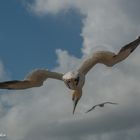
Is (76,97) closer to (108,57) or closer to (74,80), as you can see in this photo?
(74,80)

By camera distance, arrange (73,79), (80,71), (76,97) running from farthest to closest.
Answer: (76,97) < (80,71) < (73,79)

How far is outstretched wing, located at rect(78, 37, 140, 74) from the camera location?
19.2 meters

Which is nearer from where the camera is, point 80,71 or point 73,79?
point 73,79

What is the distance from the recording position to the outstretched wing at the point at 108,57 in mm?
19203

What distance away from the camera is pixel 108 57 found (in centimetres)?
1952

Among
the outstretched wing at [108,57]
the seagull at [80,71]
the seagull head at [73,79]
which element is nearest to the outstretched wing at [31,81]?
the seagull at [80,71]

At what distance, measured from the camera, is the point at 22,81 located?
1948 cm

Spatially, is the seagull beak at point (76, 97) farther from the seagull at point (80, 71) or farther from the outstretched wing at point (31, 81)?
the outstretched wing at point (31, 81)

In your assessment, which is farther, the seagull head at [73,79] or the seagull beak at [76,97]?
the seagull beak at [76,97]

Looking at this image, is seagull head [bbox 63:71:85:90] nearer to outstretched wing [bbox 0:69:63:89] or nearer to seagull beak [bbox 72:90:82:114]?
seagull beak [bbox 72:90:82:114]

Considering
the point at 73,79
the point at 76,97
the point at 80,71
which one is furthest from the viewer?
the point at 76,97

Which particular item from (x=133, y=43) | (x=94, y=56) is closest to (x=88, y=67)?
(x=94, y=56)

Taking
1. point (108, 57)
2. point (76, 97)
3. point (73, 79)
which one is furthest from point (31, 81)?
point (108, 57)

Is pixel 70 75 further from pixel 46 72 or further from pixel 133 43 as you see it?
pixel 133 43
